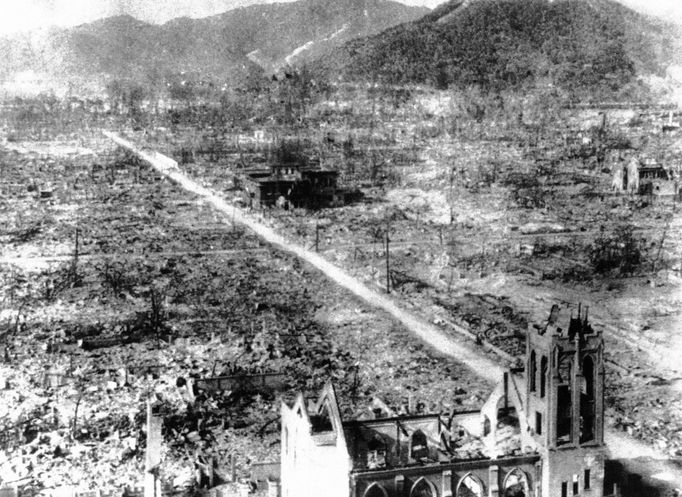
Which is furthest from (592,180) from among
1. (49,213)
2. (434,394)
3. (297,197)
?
(434,394)

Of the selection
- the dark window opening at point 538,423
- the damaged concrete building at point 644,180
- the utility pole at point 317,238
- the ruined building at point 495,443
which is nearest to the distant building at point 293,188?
the utility pole at point 317,238

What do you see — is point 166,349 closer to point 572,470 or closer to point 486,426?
point 486,426

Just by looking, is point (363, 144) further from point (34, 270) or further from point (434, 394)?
point (434, 394)

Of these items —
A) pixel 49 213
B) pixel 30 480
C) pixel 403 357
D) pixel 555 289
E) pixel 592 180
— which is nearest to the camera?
pixel 30 480

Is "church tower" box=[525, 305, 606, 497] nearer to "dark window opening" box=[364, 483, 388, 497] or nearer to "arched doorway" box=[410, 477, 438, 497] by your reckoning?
"arched doorway" box=[410, 477, 438, 497]

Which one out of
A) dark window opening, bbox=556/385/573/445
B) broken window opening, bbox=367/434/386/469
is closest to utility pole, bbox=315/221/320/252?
broken window opening, bbox=367/434/386/469

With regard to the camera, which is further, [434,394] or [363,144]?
[363,144]
